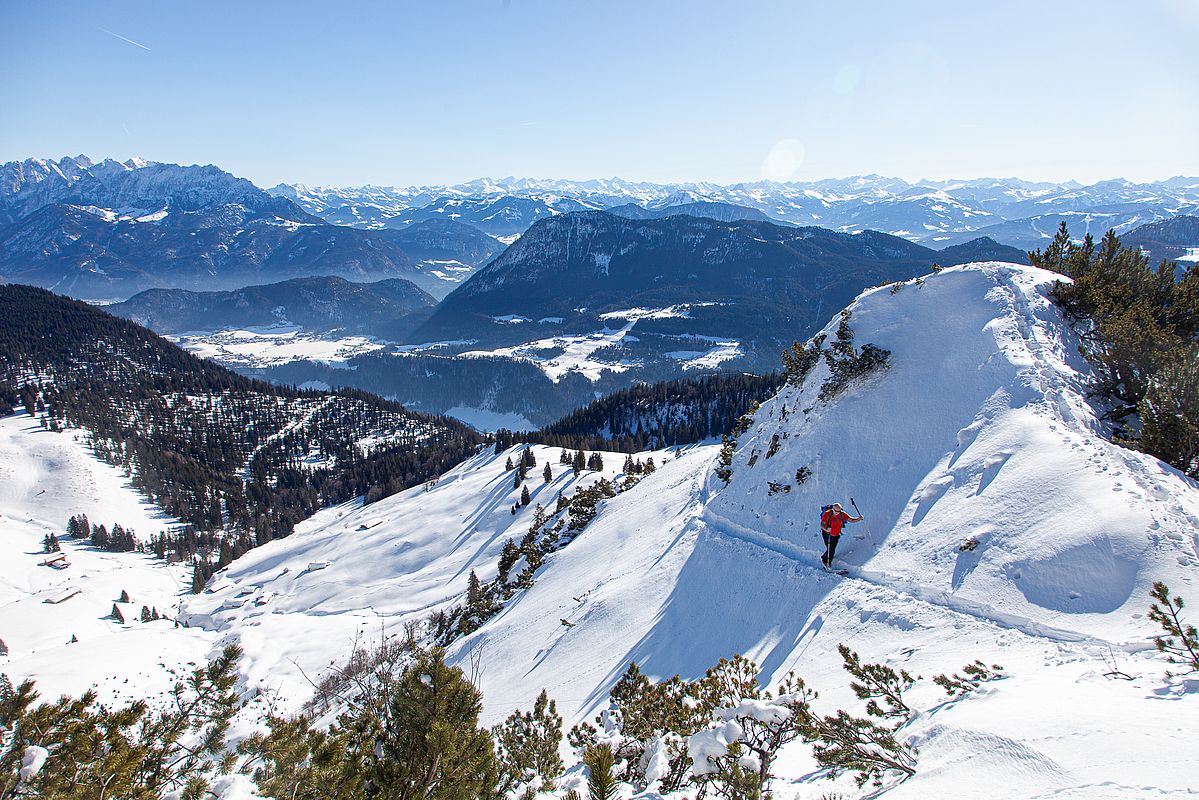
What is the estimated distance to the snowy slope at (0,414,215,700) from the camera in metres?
72.1

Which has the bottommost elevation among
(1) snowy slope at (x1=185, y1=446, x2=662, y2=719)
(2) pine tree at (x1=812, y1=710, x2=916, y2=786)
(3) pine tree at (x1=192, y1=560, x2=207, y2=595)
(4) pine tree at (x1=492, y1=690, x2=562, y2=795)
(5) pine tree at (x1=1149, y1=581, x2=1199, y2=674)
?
(3) pine tree at (x1=192, y1=560, x2=207, y2=595)

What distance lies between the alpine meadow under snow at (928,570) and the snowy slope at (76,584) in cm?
2961

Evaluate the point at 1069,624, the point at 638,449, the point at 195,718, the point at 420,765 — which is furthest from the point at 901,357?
the point at 638,449

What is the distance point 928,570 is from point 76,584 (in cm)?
16264

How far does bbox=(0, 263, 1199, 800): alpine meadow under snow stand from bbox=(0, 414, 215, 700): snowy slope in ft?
97.1

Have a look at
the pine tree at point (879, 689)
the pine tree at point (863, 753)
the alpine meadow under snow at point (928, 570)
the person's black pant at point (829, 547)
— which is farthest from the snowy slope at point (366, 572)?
the pine tree at point (863, 753)

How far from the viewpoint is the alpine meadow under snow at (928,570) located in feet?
28.2

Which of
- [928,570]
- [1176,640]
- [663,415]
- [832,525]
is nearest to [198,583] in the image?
[663,415]

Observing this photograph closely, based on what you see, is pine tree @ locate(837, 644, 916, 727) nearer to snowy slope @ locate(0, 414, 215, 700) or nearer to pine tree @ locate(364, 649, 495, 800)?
pine tree @ locate(364, 649, 495, 800)

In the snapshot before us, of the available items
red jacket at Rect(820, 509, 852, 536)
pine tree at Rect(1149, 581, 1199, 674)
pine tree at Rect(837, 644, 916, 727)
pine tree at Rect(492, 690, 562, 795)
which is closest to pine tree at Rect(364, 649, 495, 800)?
pine tree at Rect(492, 690, 562, 795)

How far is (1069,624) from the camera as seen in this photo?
13203 mm

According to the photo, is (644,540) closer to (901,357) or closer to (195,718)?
(901,357)

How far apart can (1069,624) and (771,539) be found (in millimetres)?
11455

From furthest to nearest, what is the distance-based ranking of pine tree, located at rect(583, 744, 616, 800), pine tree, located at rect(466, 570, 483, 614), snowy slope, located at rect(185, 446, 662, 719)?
snowy slope, located at rect(185, 446, 662, 719) → pine tree, located at rect(466, 570, 483, 614) → pine tree, located at rect(583, 744, 616, 800)
